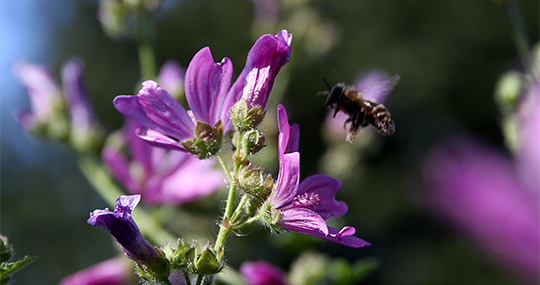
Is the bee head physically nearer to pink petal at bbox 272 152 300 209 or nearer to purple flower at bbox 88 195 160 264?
pink petal at bbox 272 152 300 209

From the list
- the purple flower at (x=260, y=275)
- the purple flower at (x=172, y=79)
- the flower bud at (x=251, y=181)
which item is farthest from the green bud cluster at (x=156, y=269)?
the purple flower at (x=172, y=79)

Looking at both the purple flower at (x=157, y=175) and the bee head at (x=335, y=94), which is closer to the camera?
the bee head at (x=335, y=94)

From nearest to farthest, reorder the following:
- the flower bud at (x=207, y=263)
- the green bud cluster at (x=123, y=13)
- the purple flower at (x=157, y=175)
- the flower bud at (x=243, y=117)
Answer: the flower bud at (x=207, y=263)
the flower bud at (x=243, y=117)
the purple flower at (x=157, y=175)
the green bud cluster at (x=123, y=13)

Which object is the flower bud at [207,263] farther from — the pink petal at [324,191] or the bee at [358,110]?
the bee at [358,110]

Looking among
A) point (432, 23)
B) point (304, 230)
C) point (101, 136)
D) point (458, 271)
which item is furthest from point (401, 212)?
point (304, 230)

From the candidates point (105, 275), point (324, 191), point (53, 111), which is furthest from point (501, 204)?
point (53, 111)

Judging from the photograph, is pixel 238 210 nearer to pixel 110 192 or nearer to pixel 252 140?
pixel 252 140
